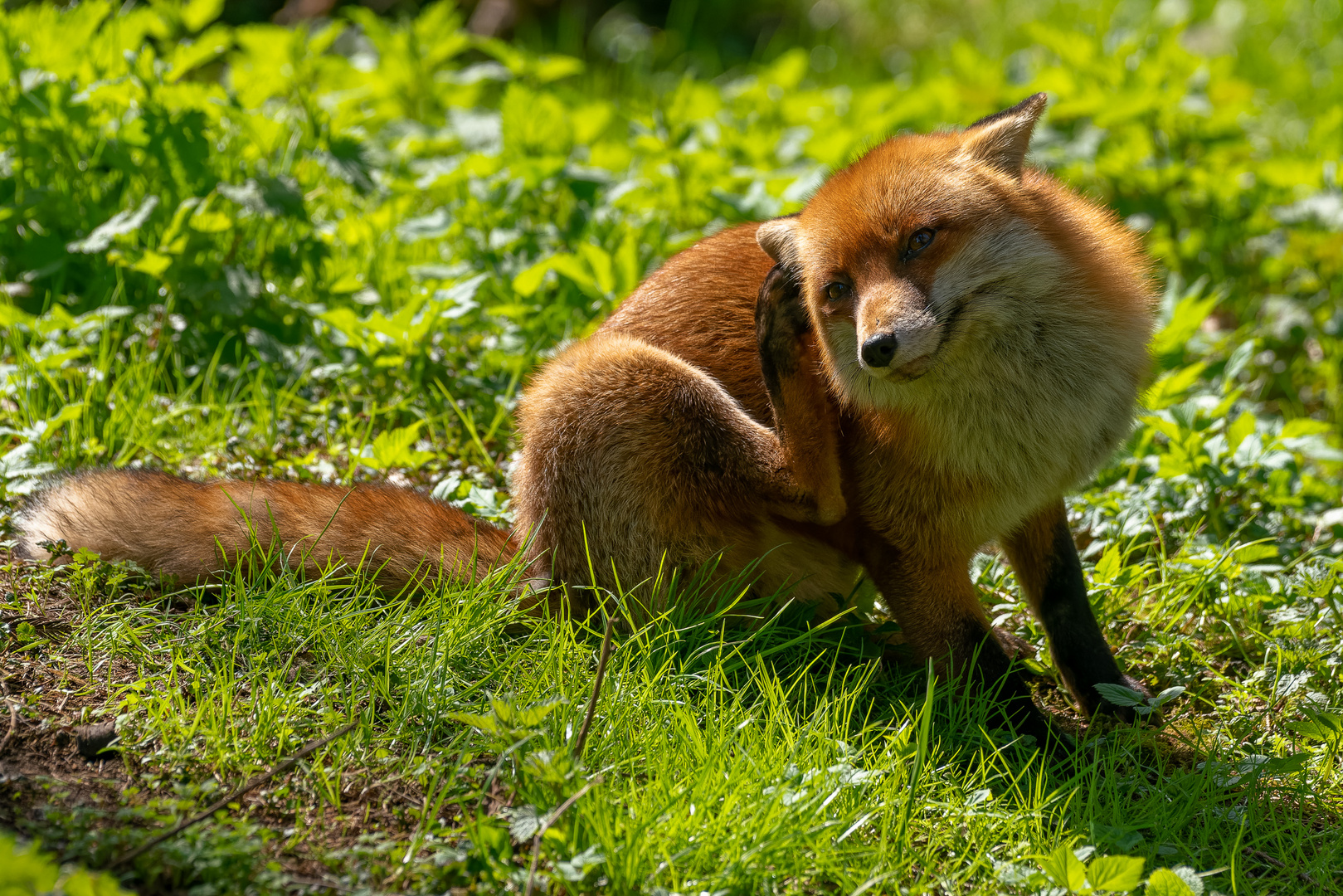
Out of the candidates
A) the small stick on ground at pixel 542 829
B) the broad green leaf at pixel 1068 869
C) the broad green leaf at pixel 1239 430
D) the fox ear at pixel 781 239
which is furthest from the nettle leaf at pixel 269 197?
the broad green leaf at pixel 1239 430

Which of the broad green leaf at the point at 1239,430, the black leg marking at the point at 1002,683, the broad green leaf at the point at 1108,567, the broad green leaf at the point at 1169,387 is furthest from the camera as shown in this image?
the broad green leaf at the point at 1169,387

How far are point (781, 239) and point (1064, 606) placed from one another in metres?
1.60

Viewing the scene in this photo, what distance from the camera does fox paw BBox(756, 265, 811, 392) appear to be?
3596 mm

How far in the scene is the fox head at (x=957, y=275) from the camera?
10.5 feet

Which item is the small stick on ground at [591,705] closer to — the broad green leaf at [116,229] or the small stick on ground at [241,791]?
the small stick on ground at [241,791]

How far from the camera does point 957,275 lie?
3.21 metres

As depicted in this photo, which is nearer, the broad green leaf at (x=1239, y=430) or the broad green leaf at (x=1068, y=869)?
the broad green leaf at (x=1068, y=869)

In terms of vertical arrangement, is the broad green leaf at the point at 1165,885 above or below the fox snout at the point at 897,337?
below

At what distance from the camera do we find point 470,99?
7852 mm

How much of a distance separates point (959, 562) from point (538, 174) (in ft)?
11.0

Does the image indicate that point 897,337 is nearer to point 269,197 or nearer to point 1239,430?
point 1239,430

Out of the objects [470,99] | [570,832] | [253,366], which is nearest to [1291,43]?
[470,99]

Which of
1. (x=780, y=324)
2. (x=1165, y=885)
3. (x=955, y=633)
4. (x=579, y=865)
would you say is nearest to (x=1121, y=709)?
(x=955, y=633)

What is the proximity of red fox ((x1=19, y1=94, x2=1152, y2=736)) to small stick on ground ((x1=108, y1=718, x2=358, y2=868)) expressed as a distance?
0.87 m
